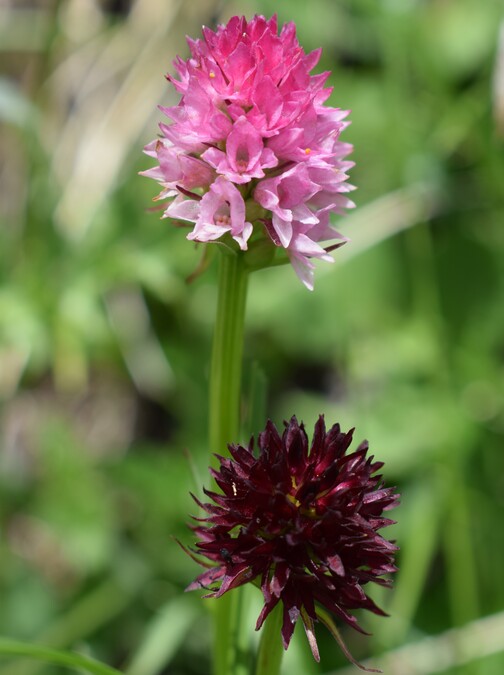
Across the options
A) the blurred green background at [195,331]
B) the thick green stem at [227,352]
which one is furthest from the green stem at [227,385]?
the blurred green background at [195,331]

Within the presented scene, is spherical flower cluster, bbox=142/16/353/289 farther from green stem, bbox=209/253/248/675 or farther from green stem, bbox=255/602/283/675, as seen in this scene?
green stem, bbox=255/602/283/675

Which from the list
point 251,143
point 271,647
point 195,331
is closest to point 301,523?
point 271,647

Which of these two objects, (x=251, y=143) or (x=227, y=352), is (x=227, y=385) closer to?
(x=227, y=352)

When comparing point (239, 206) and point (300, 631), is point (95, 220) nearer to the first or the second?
point (300, 631)

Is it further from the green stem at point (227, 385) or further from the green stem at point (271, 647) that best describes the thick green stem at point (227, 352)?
the green stem at point (271, 647)

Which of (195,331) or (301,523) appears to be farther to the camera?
(195,331)

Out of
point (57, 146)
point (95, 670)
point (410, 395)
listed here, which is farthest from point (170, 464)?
point (57, 146)

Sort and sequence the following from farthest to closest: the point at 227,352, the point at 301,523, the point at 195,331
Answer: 1. the point at 195,331
2. the point at 227,352
3. the point at 301,523
